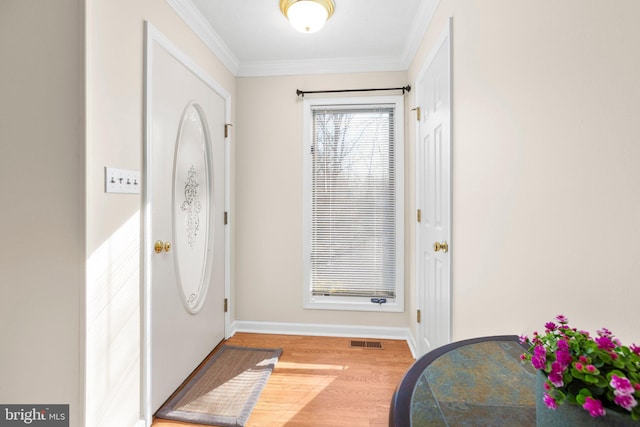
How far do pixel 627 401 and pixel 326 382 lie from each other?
1980mm

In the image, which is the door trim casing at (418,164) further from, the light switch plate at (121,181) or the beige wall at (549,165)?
the light switch plate at (121,181)

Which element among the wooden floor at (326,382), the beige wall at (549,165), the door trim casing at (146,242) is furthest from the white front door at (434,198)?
the door trim casing at (146,242)

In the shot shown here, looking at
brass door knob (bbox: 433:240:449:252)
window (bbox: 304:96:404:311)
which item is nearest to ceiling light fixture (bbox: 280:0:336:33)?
window (bbox: 304:96:404:311)

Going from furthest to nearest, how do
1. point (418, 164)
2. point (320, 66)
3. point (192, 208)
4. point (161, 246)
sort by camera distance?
point (320, 66)
point (418, 164)
point (192, 208)
point (161, 246)

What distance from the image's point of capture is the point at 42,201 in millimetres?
1271

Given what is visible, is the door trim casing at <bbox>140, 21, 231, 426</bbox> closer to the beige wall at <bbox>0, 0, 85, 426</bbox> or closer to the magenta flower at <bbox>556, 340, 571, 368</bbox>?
the beige wall at <bbox>0, 0, 85, 426</bbox>

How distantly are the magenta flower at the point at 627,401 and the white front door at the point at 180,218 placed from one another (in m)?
1.83

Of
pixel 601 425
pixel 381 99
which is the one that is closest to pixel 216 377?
pixel 601 425

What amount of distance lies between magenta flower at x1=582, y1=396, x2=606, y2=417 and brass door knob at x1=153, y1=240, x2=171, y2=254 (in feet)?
6.11

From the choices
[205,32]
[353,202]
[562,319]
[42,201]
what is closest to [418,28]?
[353,202]

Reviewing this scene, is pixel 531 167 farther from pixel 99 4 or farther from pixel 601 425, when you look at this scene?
pixel 99 4

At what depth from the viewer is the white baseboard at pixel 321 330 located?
2.78 metres

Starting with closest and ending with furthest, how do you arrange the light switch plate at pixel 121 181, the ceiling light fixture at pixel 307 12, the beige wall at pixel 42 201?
the beige wall at pixel 42 201 → the light switch plate at pixel 121 181 → the ceiling light fixture at pixel 307 12

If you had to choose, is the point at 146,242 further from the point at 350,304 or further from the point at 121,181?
the point at 350,304
